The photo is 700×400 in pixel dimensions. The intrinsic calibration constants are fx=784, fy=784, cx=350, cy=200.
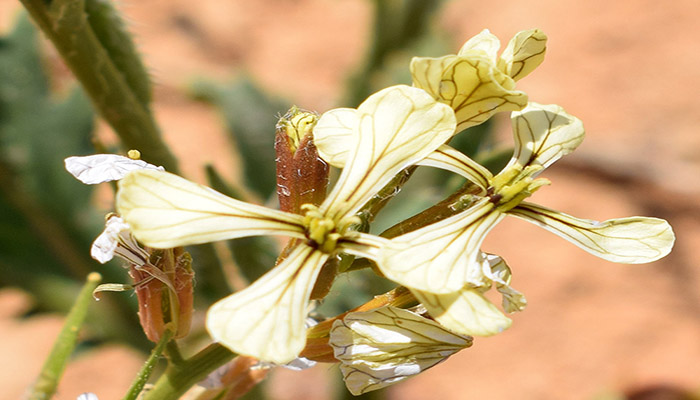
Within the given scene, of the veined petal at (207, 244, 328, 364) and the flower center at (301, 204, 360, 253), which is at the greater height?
the flower center at (301, 204, 360, 253)

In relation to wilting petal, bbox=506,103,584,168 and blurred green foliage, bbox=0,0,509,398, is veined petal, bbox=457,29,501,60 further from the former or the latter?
blurred green foliage, bbox=0,0,509,398

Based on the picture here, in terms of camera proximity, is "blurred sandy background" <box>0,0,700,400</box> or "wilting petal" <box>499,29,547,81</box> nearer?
"wilting petal" <box>499,29,547,81</box>

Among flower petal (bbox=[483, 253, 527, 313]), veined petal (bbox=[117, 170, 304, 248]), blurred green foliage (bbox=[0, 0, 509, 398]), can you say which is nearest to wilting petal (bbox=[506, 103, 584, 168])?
flower petal (bbox=[483, 253, 527, 313])

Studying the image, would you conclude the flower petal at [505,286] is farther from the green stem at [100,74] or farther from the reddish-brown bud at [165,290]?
the green stem at [100,74]

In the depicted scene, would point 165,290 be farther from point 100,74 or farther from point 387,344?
point 100,74

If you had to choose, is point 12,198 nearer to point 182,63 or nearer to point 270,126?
point 270,126

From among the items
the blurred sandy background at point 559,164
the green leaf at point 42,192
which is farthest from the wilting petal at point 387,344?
the blurred sandy background at point 559,164
